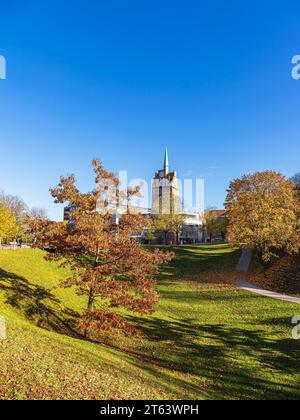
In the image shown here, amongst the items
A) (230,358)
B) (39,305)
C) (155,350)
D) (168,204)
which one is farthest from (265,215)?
(168,204)

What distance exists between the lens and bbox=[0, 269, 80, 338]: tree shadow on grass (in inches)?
560

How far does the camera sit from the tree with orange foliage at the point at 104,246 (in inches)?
505

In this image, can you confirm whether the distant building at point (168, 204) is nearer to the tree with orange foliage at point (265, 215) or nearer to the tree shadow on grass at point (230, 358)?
the tree with orange foliage at point (265, 215)

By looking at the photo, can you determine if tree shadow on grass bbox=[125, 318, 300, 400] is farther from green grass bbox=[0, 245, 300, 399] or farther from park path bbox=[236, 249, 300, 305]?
park path bbox=[236, 249, 300, 305]

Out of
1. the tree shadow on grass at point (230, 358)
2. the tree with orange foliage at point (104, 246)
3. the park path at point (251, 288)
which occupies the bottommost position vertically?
the tree shadow on grass at point (230, 358)

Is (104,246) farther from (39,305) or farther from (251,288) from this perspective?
(251,288)

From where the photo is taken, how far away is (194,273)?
3594cm

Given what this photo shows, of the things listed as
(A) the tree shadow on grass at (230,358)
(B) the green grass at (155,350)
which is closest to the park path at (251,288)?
(B) the green grass at (155,350)

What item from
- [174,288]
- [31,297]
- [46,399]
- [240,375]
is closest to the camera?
[46,399]

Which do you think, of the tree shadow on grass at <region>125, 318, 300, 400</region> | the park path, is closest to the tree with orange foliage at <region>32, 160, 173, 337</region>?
the tree shadow on grass at <region>125, 318, 300, 400</region>

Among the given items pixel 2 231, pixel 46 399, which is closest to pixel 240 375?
pixel 46 399

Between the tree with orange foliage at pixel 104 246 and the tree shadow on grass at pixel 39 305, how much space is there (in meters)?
1.69
